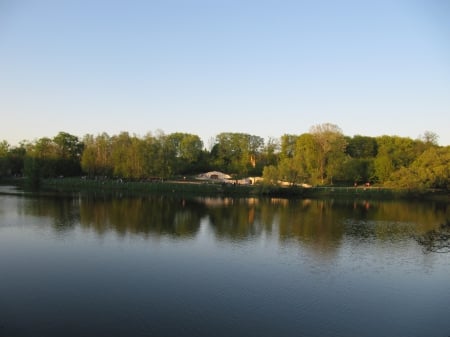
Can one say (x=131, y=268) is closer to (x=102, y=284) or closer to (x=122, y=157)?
(x=102, y=284)

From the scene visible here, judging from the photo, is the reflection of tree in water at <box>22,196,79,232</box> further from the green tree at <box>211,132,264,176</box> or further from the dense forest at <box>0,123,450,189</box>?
the green tree at <box>211,132,264,176</box>

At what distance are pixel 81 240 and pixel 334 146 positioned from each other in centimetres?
4625

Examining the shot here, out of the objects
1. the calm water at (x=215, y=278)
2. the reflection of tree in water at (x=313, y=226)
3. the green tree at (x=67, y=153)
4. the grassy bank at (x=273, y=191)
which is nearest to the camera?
the calm water at (x=215, y=278)

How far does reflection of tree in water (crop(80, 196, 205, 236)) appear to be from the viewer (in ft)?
83.9

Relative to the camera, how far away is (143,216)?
30.7 meters

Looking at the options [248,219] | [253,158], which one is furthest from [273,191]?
[253,158]

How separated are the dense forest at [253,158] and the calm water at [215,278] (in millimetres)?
26315

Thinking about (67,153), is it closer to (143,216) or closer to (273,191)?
(273,191)

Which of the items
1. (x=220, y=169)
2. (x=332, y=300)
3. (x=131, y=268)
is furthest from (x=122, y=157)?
(x=332, y=300)

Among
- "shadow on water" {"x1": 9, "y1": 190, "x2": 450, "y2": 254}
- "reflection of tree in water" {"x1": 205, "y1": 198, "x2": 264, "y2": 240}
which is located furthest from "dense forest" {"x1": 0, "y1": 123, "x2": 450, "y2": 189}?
"reflection of tree in water" {"x1": 205, "y1": 198, "x2": 264, "y2": 240}

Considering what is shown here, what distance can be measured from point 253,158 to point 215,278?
6570 centimetres

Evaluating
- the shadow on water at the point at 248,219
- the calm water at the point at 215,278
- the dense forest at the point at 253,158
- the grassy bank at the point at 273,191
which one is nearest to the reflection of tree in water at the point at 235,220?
the shadow on water at the point at 248,219

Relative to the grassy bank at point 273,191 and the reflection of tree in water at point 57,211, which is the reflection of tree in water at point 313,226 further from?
the reflection of tree in water at point 57,211

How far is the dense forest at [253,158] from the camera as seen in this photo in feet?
177
